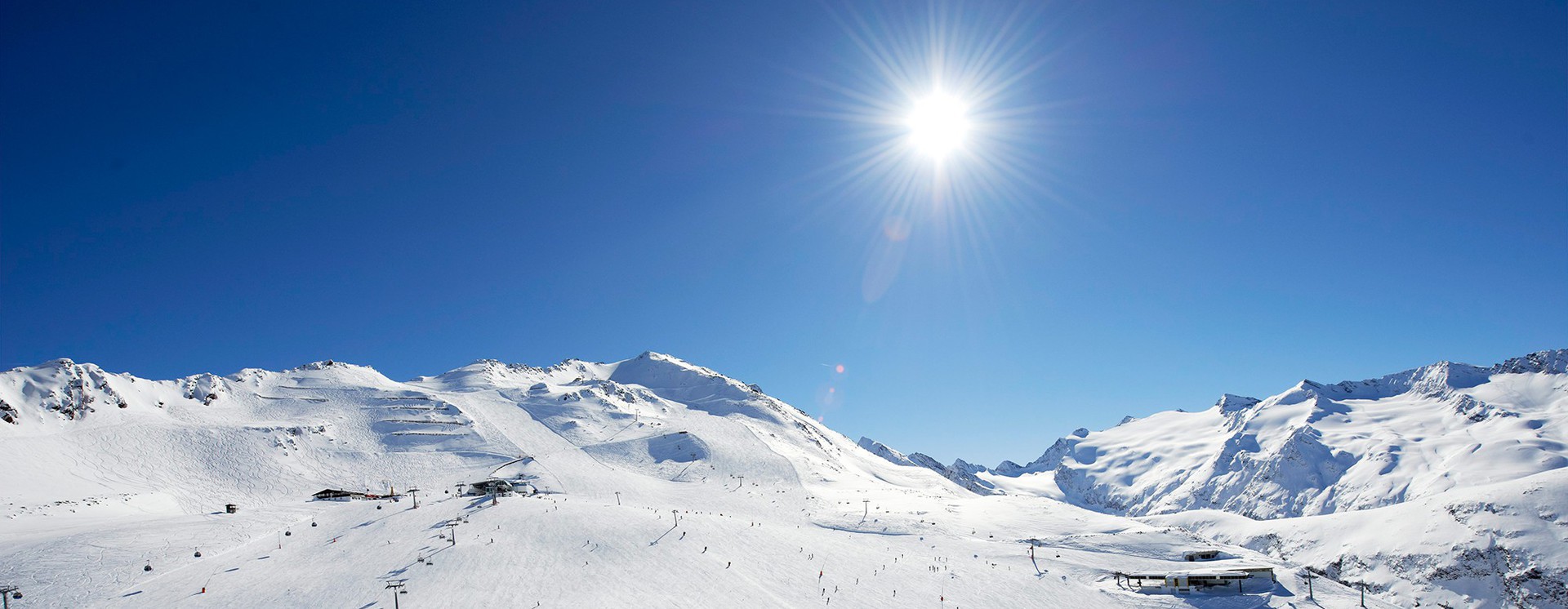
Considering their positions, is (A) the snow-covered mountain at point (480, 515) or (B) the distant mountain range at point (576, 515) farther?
(B) the distant mountain range at point (576, 515)

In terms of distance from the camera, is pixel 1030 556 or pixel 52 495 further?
pixel 52 495

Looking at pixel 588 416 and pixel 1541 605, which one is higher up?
pixel 588 416

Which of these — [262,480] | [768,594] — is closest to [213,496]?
[262,480]

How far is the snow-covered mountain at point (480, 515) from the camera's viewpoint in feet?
148

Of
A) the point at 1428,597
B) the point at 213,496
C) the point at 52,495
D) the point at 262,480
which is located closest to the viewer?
the point at 52,495

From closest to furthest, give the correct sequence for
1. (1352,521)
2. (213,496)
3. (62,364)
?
1. (213,496)
2. (62,364)
3. (1352,521)

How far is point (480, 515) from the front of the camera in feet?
205

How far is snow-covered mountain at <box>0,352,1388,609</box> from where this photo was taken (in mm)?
→ 45188

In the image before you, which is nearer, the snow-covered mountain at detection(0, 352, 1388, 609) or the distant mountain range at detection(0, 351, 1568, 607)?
the snow-covered mountain at detection(0, 352, 1388, 609)

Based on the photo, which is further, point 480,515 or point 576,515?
point 576,515

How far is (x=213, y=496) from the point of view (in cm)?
8688

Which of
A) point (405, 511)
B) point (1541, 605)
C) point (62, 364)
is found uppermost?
point (62, 364)

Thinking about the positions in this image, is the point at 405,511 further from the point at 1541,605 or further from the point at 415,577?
the point at 1541,605

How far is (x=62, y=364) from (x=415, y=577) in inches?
4905
